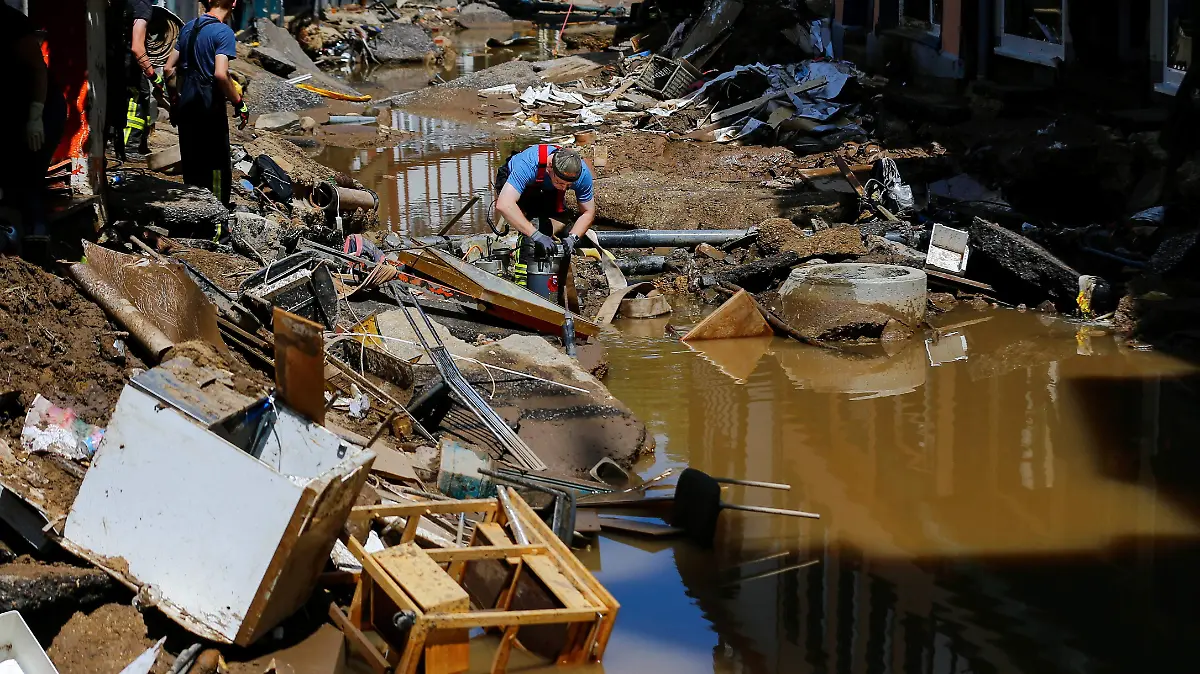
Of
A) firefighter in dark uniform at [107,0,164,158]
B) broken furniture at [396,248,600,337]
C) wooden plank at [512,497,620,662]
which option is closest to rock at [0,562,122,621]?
wooden plank at [512,497,620,662]

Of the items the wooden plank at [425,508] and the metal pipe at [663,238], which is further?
the metal pipe at [663,238]

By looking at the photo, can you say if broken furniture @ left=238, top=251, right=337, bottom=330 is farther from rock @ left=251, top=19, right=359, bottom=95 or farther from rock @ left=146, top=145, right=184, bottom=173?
rock @ left=251, top=19, right=359, bottom=95

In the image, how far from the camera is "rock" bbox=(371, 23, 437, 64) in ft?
85.2

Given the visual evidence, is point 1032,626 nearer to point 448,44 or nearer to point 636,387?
point 636,387

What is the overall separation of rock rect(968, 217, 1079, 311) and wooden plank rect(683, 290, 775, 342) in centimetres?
204

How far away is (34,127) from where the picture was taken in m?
6.46

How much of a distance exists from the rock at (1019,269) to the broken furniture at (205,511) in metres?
6.37

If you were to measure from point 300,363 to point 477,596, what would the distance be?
43.5 inches

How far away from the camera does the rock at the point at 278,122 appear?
50.9 ft

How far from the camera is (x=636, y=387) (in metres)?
7.62

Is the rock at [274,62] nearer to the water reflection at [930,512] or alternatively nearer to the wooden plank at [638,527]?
the water reflection at [930,512]

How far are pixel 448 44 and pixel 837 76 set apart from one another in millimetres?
13877

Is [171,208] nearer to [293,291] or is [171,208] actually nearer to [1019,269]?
[293,291]

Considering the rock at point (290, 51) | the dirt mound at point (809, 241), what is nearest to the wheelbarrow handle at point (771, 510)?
the dirt mound at point (809, 241)
